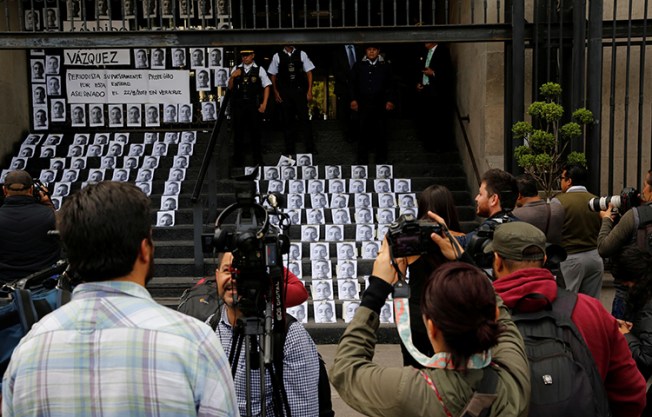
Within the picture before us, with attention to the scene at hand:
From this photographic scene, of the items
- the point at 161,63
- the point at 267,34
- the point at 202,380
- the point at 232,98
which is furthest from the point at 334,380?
the point at 161,63

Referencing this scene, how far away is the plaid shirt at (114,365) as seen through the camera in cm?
173

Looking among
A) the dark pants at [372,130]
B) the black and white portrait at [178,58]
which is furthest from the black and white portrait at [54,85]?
the dark pants at [372,130]

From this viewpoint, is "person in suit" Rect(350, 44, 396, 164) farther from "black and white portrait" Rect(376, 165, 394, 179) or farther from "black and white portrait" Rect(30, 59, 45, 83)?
"black and white portrait" Rect(30, 59, 45, 83)

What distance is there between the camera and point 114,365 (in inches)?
68.1

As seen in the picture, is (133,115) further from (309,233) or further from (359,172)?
(309,233)

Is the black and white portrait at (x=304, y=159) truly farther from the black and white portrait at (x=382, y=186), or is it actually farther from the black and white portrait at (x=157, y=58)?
the black and white portrait at (x=157, y=58)

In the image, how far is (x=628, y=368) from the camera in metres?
2.69

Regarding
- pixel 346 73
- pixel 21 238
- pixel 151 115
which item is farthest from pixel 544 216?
pixel 151 115

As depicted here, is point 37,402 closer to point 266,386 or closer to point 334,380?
point 334,380

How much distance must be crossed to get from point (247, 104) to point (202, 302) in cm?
699

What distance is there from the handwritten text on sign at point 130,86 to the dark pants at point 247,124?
83 cm

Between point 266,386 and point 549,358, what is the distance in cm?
122

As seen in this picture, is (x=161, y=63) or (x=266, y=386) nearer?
(x=266, y=386)

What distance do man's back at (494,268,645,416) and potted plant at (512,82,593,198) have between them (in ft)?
14.2
